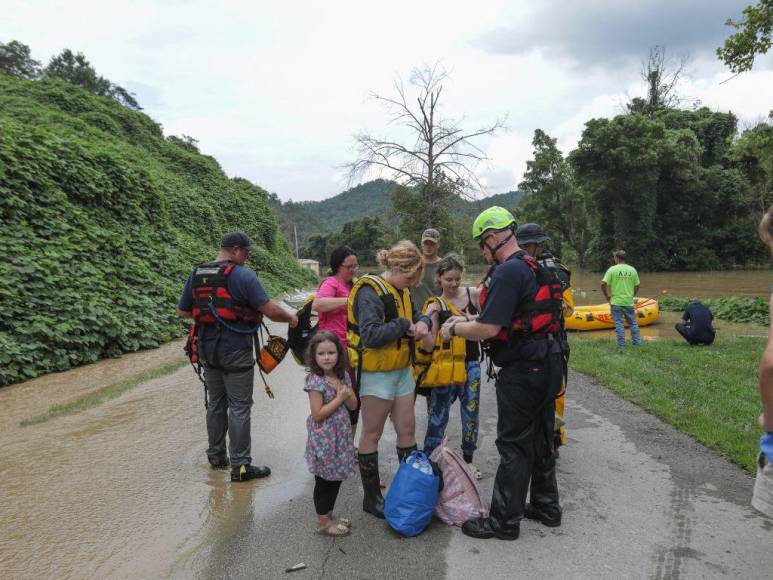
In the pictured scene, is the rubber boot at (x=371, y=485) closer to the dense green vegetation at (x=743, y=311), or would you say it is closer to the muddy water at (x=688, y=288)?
the muddy water at (x=688, y=288)

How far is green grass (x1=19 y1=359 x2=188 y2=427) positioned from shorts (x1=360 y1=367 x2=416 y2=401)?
15.0ft

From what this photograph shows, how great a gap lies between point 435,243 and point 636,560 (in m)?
3.61

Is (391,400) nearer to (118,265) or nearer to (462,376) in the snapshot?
(462,376)

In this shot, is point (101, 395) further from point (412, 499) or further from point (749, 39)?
point (749, 39)

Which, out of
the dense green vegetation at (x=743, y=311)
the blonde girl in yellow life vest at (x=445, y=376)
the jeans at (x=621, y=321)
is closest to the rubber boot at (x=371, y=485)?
the blonde girl in yellow life vest at (x=445, y=376)

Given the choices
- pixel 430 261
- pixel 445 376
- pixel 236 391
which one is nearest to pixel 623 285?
pixel 430 261

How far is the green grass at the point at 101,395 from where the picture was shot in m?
5.90

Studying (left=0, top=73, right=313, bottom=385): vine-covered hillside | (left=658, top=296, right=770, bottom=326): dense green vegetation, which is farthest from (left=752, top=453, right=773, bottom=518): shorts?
(left=658, top=296, right=770, bottom=326): dense green vegetation

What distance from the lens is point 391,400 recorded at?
3424mm

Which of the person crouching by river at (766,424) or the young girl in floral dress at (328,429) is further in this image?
the young girl in floral dress at (328,429)

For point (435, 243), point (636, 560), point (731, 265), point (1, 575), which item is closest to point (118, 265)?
point (435, 243)

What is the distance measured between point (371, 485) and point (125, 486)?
213 cm

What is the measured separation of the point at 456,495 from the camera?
3.37 meters

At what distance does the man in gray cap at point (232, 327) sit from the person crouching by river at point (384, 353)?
108 centimetres
